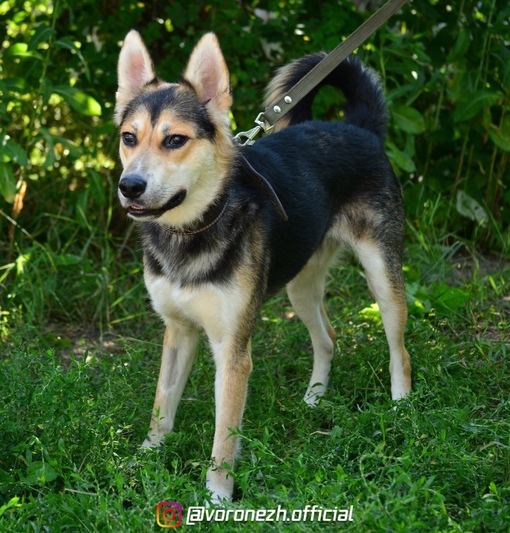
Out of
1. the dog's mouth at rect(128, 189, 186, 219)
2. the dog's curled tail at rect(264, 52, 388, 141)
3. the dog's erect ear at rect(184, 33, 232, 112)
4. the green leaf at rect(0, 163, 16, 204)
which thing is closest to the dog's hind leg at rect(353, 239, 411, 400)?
the dog's curled tail at rect(264, 52, 388, 141)

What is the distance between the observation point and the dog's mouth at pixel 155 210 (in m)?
3.37

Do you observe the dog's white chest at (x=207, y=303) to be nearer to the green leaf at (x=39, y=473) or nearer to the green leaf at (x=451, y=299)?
the green leaf at (x=39, y=473)

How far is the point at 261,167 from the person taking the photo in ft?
12.9

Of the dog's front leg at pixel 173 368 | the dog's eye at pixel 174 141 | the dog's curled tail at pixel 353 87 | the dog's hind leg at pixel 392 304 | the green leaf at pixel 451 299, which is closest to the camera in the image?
the dog's eye at pixel 174 141

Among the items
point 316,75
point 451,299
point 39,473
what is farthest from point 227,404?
point 451,299

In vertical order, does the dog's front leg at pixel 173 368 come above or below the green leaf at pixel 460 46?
below

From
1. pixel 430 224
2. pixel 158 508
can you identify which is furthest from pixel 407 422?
pixel 430 224

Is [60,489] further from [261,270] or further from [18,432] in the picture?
[261,270]

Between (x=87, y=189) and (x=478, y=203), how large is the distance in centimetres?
291

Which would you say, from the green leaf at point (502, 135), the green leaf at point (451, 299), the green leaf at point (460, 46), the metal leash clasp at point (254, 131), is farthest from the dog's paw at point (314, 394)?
the green leaf at point (460, 46)

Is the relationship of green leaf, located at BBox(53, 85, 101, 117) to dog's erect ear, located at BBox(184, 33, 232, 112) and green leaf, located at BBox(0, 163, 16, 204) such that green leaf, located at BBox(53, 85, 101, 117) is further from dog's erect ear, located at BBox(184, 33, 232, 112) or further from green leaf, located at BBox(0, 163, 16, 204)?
dog's erect ear, located at BBox(184, 33, 232, 112)

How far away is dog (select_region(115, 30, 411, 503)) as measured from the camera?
3.52m

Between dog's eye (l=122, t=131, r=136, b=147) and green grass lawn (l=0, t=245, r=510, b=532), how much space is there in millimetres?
1007

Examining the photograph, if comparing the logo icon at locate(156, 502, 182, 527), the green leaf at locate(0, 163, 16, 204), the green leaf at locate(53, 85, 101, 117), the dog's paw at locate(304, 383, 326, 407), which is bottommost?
the dog's paw at locate(304, 383, 326, 407)
